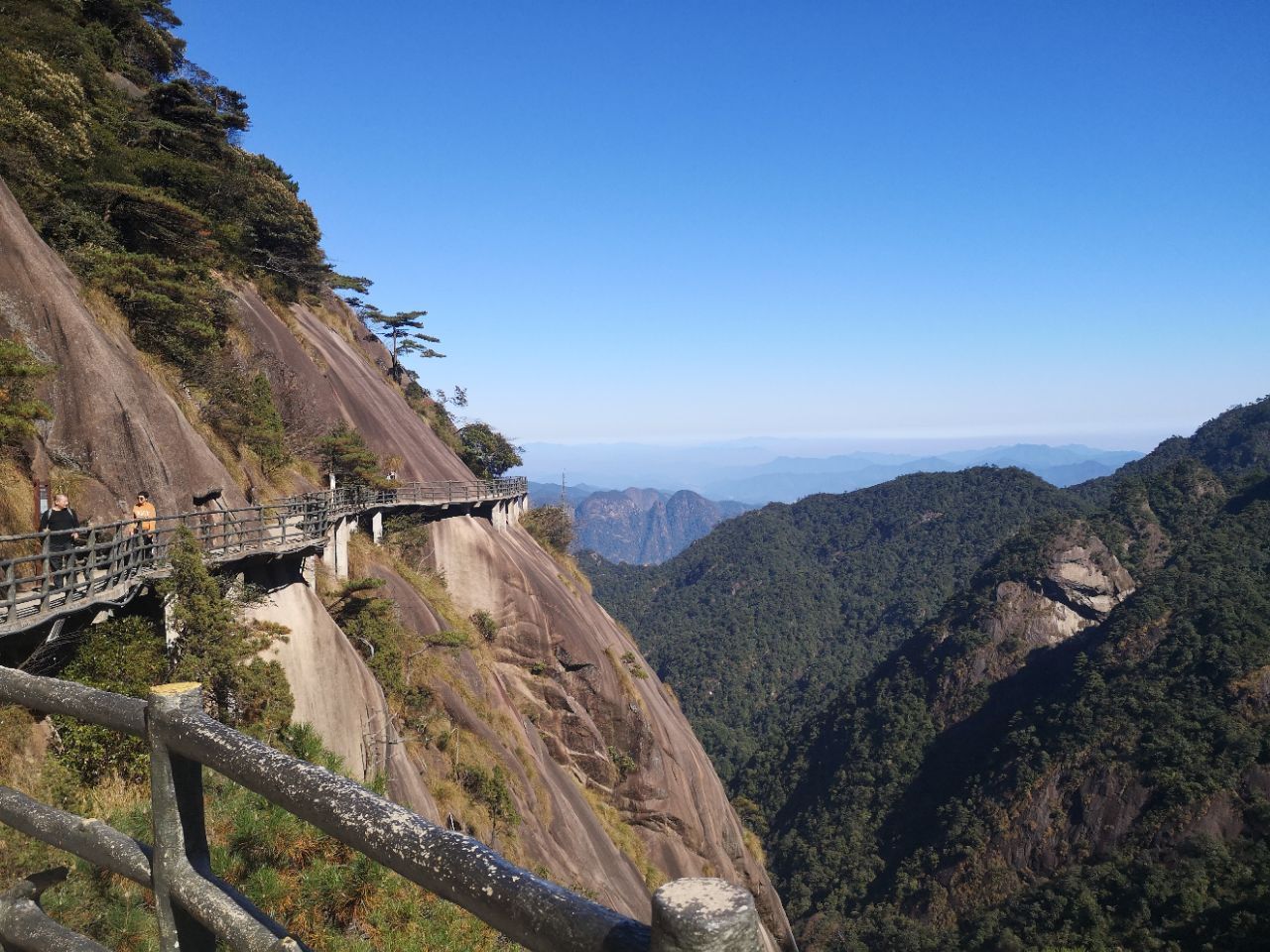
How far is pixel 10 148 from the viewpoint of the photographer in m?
15.9

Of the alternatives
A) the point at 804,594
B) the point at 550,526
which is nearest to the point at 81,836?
the point at 550,526

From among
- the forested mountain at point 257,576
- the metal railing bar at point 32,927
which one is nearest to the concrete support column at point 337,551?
the forested mountain at point 257,576

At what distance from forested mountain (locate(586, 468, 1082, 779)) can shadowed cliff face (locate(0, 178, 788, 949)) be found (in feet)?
273

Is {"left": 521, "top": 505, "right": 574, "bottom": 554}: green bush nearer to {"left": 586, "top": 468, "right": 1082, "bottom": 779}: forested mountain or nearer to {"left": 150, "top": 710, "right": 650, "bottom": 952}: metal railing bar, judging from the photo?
{"left": 150, "top": 710, "right": 650, "bottom": 952}: metal railing bar

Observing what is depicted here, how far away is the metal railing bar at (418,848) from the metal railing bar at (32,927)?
0.80 m

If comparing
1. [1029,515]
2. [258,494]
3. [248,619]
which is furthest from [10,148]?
[1029,515]

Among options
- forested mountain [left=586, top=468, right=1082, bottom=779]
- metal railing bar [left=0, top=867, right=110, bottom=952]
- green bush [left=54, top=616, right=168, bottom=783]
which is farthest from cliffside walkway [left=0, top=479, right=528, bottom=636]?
forested mountain [left=586, top=468, right=1082, bottom=779]

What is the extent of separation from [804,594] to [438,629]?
148 meters

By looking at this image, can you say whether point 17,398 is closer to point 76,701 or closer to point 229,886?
point 76,701

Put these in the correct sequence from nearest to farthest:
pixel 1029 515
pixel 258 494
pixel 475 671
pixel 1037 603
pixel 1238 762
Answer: pixel 258 494, pixel 475 671, pixel 1238 762, pixel 1037 603, pixel 1029 515

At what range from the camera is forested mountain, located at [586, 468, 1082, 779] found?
13325 cm

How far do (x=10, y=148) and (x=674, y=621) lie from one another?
15328 centimetres

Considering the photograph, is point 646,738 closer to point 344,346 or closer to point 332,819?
point 344,346

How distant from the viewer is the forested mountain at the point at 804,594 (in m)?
133
